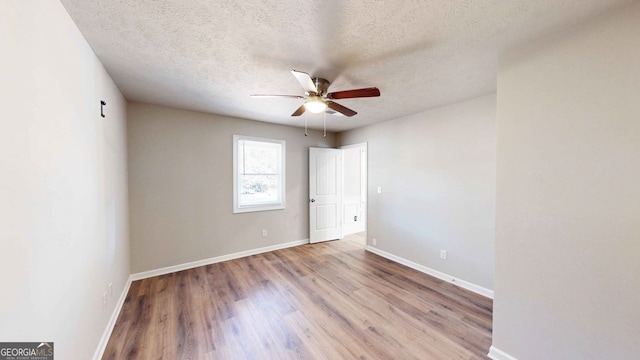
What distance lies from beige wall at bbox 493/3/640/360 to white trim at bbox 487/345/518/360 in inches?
1.1

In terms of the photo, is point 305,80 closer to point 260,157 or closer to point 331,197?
point 260,157

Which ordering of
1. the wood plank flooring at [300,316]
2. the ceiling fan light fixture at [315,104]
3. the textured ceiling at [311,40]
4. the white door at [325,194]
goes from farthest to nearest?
the white door at [325,194], the ceiling fan light fixture at [315,104], the wood plank flooring at [300,316], the textured ceiling at [311,40]

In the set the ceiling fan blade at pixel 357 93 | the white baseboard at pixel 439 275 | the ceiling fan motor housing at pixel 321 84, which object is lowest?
the white baseboard at pixel 439 275

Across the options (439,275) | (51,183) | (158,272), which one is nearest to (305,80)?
(51,183)

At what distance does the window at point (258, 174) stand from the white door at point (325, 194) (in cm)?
67

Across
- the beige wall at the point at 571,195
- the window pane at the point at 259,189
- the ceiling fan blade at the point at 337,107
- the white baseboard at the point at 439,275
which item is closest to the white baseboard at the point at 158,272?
the window pane at the point at 259,189

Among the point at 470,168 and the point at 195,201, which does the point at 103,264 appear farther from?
the point at 470,168

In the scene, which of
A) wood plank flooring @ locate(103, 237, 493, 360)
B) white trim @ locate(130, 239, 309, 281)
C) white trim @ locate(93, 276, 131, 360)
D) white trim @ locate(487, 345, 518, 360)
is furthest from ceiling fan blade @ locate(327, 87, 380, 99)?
white trim @ locate(130, 239, 309, 281)

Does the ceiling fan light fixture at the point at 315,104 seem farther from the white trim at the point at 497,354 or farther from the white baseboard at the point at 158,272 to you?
the white baseboard at the point at 158,272

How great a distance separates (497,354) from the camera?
67.5 inches

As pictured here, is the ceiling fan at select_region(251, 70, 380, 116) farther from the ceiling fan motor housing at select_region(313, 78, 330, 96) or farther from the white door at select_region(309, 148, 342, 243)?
the white door at select_region(309, 148, 342, 243)

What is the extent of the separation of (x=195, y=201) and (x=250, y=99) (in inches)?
72.9

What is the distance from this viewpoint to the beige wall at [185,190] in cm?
305

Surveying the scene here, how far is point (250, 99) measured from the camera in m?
2.87
